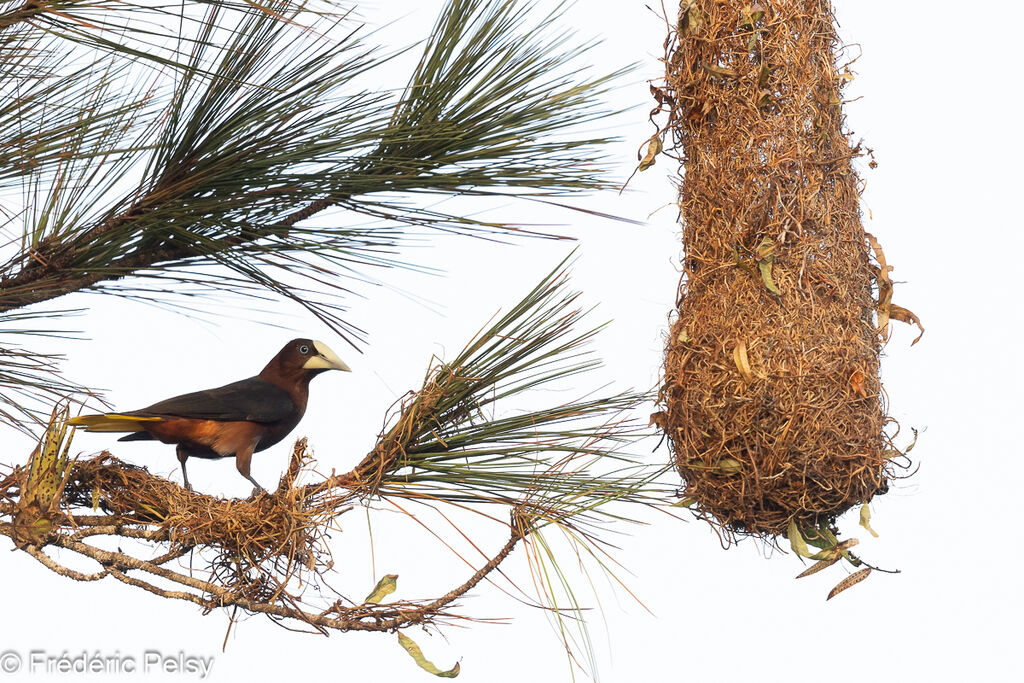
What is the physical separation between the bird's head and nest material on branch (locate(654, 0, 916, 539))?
0.53 m

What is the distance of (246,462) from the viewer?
207cm

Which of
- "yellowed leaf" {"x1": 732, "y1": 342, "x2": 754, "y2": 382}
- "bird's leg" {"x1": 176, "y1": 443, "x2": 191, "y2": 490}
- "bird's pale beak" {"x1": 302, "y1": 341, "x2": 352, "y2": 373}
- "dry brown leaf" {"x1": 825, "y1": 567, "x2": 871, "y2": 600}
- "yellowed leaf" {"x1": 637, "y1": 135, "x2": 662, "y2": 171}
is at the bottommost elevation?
"dry brown leaf" {"x1": 825, "y1": 567, "x2": 871, "y2": 600}

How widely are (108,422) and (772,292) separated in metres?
1.04

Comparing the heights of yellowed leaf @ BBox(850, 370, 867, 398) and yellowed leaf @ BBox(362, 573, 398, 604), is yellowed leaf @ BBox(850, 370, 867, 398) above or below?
above

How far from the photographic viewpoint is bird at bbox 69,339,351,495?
202cm

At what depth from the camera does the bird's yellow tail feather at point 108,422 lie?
6.59 ft

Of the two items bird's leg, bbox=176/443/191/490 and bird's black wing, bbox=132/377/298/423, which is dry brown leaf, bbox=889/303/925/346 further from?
bird's leg, bbox=176/443/191/490

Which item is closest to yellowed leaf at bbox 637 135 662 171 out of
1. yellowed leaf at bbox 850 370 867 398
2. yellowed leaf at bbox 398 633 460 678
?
yellowed leaf at bbox 850 370 867 398

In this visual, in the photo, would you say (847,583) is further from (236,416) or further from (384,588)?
(236,416)

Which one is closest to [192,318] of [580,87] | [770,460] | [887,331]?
[580,87]

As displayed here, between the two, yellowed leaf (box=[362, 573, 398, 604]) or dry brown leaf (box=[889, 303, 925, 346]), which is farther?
dry brown leaf (box=[889, 303, 925, 346])

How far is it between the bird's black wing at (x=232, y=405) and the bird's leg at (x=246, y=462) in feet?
0.17

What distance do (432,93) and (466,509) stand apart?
2.06ft

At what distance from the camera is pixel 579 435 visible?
1.99 meters
